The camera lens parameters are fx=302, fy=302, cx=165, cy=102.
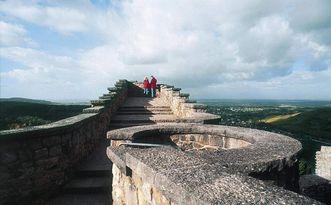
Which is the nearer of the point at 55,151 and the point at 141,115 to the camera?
the point at 55,151

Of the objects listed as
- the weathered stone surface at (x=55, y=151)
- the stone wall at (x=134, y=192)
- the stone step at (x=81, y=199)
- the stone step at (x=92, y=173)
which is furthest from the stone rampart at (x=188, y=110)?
the stone wall at (x=134, y=192)

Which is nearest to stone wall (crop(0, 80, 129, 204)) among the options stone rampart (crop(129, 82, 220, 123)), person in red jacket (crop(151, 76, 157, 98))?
stone rampart (crop(129, 82, 220, 123))

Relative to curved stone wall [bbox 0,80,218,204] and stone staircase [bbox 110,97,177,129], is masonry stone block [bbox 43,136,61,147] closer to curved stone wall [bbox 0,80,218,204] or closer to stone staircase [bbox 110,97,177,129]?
curved stone wall [bbox 0,80,218,204]

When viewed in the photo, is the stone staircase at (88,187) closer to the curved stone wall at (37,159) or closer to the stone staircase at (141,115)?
the curved stone wall at (37,159)

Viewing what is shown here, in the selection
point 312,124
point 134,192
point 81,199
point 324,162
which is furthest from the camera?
point 312,124

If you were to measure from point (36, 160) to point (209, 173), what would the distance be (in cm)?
370

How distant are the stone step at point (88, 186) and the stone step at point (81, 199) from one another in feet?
0.28

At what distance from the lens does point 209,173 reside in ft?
7.81

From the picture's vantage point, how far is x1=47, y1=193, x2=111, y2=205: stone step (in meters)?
5.07

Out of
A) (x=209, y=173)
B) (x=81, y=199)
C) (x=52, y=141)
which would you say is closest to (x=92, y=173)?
(x=81, y=199)

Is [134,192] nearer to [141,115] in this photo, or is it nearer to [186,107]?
[186,107]

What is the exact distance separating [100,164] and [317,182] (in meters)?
4.60

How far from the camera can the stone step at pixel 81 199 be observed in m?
5.07

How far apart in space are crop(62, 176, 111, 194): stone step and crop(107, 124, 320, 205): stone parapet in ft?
3.75
